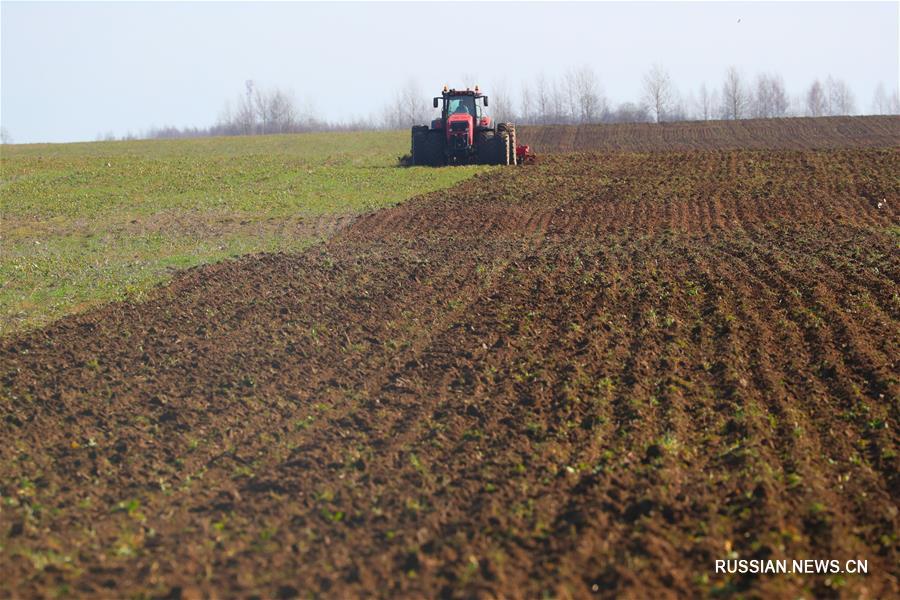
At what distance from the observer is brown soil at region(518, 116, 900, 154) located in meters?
45.6

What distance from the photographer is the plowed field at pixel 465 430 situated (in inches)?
230

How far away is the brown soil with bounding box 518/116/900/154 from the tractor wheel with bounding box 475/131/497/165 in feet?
41.2

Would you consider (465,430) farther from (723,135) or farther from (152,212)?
(723,135)

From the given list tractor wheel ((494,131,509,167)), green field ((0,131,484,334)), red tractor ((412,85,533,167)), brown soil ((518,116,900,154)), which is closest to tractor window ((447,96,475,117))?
red tractor ((412,85,533,167))

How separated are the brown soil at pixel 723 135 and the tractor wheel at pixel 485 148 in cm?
1256

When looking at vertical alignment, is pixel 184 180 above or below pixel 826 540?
above

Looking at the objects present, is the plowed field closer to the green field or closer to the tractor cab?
the green field

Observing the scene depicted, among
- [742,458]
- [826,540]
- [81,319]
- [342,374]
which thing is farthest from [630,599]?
[81,319]

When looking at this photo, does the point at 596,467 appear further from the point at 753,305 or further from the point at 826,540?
the point at 753,305

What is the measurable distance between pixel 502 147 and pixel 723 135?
2226 centimetres

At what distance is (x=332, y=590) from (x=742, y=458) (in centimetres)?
367

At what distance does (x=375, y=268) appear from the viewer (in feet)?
51.9

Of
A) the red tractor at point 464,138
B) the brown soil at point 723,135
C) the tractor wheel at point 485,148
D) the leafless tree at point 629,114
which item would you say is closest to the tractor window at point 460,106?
the red tractor at point 464,138

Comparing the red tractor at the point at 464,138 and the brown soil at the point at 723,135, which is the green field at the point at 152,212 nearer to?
the red tractor at the point at 464,138
